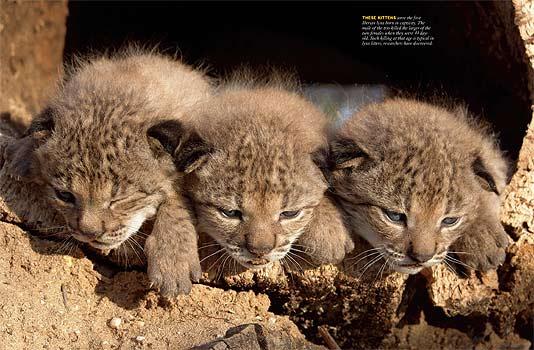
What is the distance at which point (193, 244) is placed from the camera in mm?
3889

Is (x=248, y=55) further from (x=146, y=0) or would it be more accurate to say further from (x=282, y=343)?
(x=282, y=343)

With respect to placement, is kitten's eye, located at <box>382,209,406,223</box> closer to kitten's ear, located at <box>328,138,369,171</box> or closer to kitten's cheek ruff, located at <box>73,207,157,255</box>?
kitten's ear, located at <box>328,138,369,171</box>

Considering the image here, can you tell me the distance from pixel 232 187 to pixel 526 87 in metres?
2.37

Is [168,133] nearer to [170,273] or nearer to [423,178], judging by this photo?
[170,273]

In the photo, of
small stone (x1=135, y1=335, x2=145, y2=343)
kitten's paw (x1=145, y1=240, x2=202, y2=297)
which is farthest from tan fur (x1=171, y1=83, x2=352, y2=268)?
small stone (x1=135, y1=335, x2=145, y2=343)

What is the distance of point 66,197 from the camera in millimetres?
3941

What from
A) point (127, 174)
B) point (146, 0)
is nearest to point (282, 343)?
point (127, 174)

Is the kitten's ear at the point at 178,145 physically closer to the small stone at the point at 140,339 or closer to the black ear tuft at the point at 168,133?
the black ear tuft at the point at 168,133

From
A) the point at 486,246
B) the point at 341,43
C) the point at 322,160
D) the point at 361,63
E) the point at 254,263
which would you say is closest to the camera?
the point at 254,263

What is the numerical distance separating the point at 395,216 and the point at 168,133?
134 cm

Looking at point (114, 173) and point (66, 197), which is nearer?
point (114, 173)

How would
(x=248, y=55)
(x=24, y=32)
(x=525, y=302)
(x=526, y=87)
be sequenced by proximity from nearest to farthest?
(x=525, y=302) < (x=526, y=87) < (x=24, y=32) < (x=248, y=55)

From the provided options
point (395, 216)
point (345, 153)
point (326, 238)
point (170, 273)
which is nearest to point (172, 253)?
point (170, 273)

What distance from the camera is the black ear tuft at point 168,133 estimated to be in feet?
12.5
